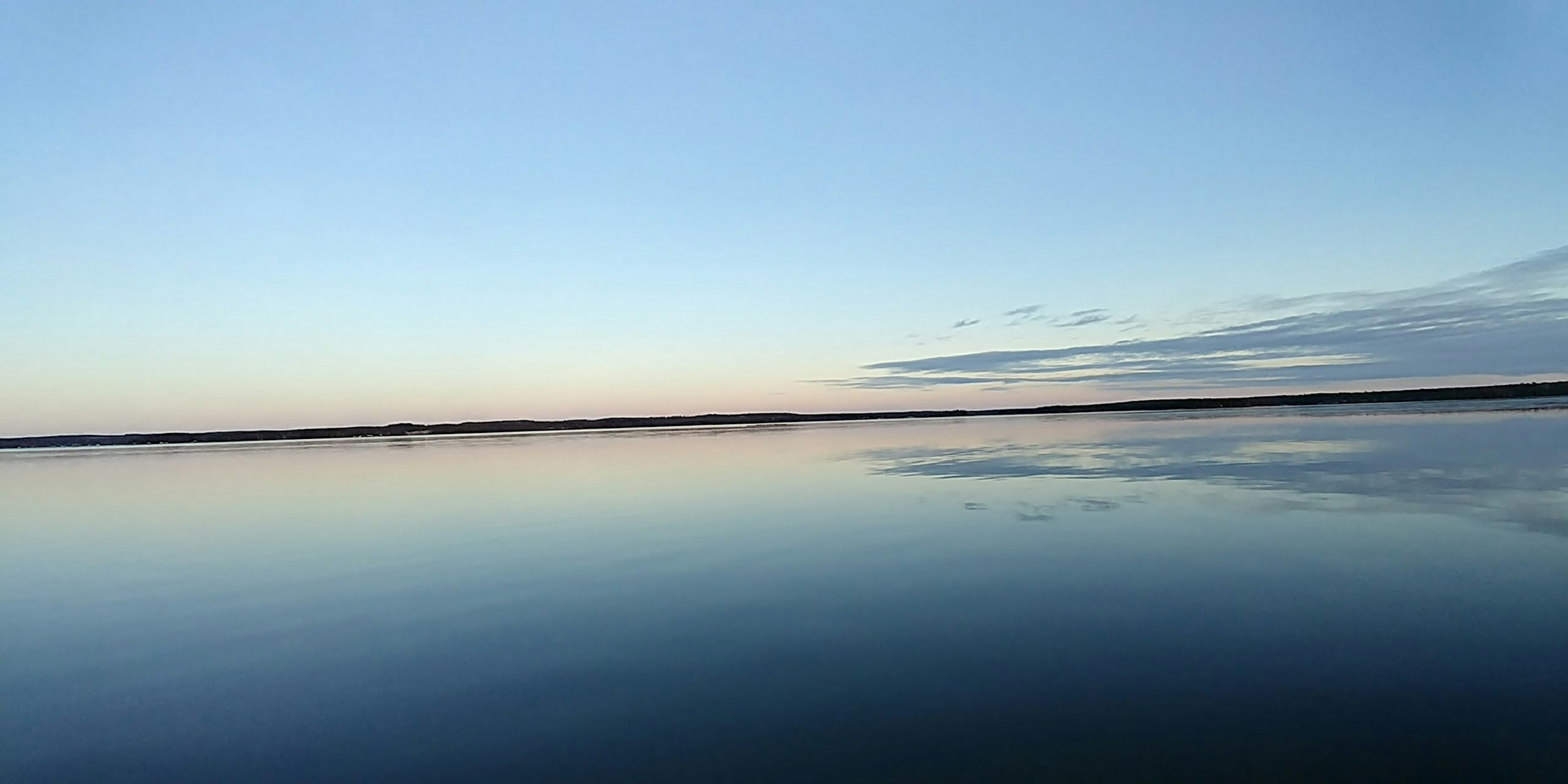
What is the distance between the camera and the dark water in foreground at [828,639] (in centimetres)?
549

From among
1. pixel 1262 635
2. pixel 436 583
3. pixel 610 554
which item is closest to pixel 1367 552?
pixel 1262 635

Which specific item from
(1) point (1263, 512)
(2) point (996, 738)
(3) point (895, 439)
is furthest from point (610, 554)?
(3) point (895, 439)

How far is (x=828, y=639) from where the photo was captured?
801 cm

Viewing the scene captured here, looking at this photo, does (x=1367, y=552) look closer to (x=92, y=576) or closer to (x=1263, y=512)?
(x=1263, y=512)

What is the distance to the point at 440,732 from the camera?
6.13 meters

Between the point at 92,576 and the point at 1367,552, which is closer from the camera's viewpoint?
the point at 1367,552

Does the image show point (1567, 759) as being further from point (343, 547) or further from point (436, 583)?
point (343, 547)

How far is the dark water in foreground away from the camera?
549cm

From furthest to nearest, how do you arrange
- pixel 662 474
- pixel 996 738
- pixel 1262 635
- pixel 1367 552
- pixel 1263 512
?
1. pixel 662 474
2. pixel 1263 512
3. pixel 1367 552
4. pixel 1262 635
5. pixel 996 738

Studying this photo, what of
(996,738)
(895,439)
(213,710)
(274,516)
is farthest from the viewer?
(895,439)

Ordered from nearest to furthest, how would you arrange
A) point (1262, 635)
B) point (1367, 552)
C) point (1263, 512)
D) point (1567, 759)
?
point (1567, 759)
point (1262, 635)
point (1367, 552)
point (1263, 512)

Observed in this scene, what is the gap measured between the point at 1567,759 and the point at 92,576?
18988 millimetres

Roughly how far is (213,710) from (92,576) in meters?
9.15

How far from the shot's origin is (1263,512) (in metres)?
14.5
